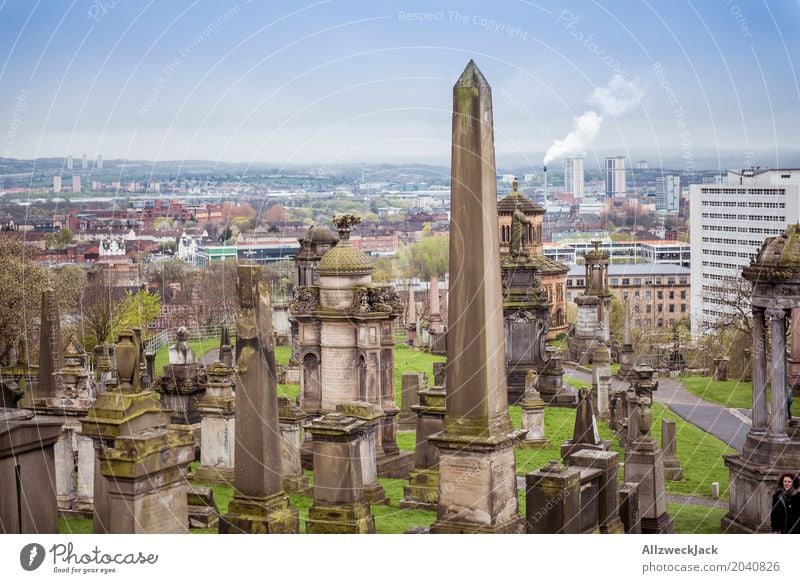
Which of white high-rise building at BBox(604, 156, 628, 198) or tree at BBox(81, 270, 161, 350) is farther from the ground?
white high-rise building at BBox(604, 156, 628, 198)

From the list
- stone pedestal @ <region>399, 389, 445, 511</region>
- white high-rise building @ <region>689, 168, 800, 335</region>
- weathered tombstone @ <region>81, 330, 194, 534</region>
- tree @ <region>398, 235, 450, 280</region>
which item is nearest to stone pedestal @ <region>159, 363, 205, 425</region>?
stone pedestal @ <region>399, 389, 445, 511</region>

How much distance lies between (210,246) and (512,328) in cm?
1508

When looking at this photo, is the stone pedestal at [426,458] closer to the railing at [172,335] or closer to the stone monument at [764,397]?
the stone monument at [764,397]

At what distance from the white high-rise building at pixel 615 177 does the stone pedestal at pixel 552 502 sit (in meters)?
15.5

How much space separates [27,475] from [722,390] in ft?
100

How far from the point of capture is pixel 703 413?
116 feet

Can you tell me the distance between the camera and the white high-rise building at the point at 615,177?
2936cm

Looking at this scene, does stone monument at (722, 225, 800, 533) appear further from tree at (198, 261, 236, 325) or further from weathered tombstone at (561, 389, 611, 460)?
tree at (198, 261, 236, 325)

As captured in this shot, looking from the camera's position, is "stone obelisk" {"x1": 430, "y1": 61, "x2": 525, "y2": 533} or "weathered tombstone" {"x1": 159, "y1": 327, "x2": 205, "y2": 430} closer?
"stone obelisk" {"x1": 430, "y1": 61, "x2": 525, "y2": 533}

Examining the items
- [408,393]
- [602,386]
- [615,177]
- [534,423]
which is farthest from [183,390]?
[615,177]

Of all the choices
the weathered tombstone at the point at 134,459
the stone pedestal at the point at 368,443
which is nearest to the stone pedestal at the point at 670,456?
the stone pedestal at the point at 368,443

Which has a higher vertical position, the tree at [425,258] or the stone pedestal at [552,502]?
the tree at [425,258]

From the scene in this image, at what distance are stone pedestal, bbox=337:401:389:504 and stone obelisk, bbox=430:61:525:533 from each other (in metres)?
3.36

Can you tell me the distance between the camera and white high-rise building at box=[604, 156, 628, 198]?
29.4m
